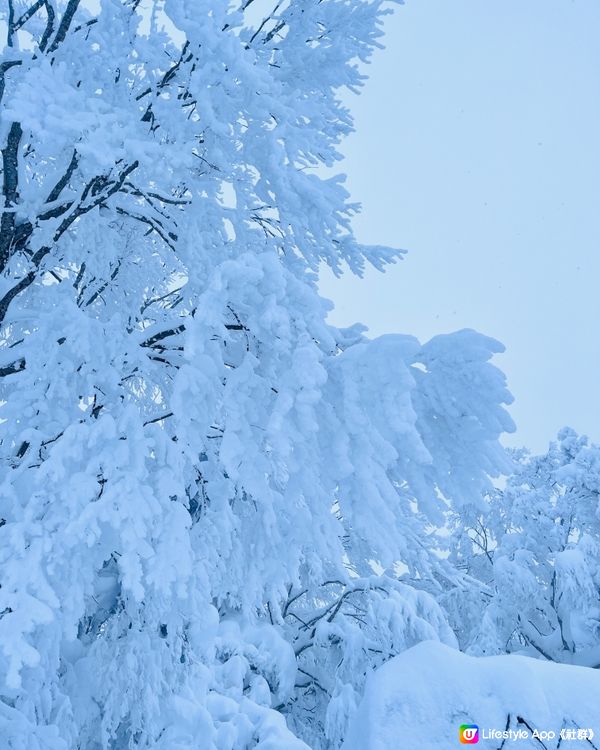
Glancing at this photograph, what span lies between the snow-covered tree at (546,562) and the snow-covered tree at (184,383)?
6781 mm

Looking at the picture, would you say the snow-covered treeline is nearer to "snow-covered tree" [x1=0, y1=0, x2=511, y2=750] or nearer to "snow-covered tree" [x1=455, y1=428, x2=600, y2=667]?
"snow-covered tree" [x1=0, y1=0, x2=511, y2=750]

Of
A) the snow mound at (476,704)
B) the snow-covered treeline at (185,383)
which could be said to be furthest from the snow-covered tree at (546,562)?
the snow-covered treeline at (185,383)

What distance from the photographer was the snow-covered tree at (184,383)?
2693 millimetres

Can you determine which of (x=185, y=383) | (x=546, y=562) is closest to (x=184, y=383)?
(x=185, y=383)

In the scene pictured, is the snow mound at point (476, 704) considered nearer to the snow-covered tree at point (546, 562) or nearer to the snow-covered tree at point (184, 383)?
the snow-covered tree at point (184, 383)

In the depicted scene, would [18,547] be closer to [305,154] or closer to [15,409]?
[15,409]

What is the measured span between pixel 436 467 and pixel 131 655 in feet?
7.77

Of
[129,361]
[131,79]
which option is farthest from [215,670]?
[131,79]

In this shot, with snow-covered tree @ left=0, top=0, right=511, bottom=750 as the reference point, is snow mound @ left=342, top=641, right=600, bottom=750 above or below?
below

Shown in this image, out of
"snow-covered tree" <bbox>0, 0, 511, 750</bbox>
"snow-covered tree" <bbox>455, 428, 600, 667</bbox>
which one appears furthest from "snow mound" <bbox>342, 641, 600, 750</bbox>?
"snow-covered tree" <bbox>455, 428, 600, 667</bbox>

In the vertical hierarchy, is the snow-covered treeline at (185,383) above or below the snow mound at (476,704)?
above

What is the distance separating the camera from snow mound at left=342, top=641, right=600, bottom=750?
2812mm

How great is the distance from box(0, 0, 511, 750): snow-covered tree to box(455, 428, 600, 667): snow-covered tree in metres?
6.78

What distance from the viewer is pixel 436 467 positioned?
122 inches
